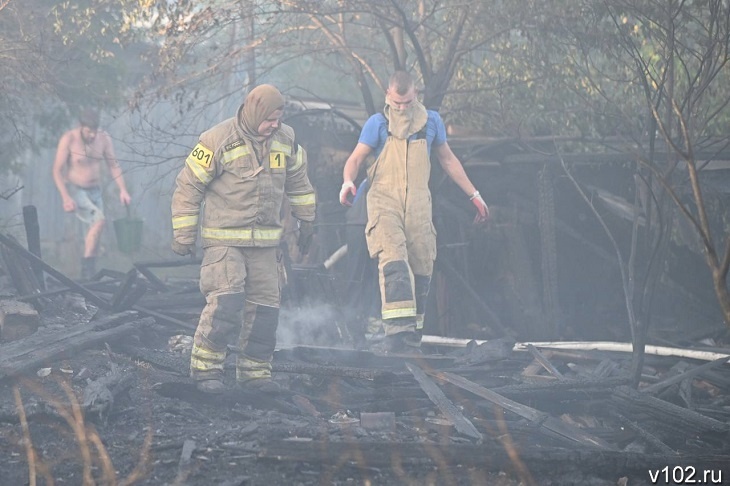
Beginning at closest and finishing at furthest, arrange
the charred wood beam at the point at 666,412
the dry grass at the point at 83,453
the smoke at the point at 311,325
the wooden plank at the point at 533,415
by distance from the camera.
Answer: the dry grass at the point at 83,453
the wooden plank at the point at 533,415
the charred wood beam at the point at 666,412
the smoke at the point at 311,325

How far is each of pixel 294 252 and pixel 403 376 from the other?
4508mm

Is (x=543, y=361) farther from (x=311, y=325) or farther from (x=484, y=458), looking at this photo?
(x=484, y=458)

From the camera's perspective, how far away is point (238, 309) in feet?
20.3

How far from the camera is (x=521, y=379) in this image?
680 cm

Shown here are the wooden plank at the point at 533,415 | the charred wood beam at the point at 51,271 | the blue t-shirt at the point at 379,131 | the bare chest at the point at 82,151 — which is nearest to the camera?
the wooden plank at the point at 533,415

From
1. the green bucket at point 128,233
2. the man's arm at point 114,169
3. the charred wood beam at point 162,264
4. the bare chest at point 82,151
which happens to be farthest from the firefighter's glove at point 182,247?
the green bucket at point 128,233

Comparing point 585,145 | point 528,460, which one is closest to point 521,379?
point 528,460

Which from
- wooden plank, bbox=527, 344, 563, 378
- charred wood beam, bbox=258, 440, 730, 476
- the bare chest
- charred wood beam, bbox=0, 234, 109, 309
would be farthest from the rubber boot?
charred wood beam, bbox=258, 440, 730, 476

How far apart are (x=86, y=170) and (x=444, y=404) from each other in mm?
7193

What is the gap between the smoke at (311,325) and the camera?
26.8 ft

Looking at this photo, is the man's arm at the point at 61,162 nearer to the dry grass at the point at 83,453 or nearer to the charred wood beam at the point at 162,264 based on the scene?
the charred wood beam at the point at 162,264

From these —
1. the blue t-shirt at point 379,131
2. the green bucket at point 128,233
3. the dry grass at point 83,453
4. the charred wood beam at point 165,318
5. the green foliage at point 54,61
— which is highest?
the green foliage at point 54,61

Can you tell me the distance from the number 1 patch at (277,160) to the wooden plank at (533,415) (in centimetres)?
188

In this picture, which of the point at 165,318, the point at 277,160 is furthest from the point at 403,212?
the point at 165,318
